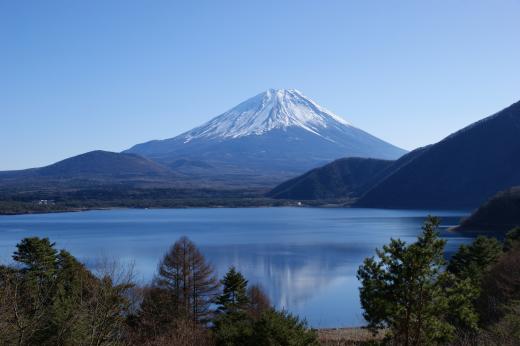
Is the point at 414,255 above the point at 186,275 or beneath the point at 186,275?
above

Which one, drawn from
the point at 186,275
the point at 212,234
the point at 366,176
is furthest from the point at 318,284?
the point at 366,176

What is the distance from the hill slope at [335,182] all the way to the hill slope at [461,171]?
1440 cm

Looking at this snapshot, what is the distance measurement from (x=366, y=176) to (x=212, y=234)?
83958 millimetres

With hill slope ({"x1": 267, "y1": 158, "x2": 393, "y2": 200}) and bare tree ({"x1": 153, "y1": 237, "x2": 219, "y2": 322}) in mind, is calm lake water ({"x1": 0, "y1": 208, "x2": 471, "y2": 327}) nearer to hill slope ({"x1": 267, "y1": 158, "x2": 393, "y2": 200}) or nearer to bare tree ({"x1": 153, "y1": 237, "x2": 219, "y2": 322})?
bare tree ({"x1": 153, "y1": 237, "x2": 219, "y2": 322})

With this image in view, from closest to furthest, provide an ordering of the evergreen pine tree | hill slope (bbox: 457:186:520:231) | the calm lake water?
the evergreen pine tree
the calm lake water
hill slope (bbox: 457:186:520:231)

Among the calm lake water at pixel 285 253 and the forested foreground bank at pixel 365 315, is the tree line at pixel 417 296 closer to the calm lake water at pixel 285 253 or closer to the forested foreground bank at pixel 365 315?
the forested foreground bank at pixel 365 315

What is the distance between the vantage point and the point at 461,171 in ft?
336

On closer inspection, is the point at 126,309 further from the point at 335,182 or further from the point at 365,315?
the point at 335,182

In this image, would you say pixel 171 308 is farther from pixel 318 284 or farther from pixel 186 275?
pixel 318 284

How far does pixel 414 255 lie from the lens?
661 cm

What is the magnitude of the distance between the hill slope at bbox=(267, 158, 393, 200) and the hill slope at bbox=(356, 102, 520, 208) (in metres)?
14.4

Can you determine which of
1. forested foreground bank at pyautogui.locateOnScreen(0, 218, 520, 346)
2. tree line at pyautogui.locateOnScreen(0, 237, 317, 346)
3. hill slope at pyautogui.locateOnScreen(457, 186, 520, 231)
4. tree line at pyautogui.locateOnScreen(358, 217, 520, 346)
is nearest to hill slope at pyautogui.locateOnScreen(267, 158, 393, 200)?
hill slope at pyautogui.locateOnScreen(457, 186, 520, 231)

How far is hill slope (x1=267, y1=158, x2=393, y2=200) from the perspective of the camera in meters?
124

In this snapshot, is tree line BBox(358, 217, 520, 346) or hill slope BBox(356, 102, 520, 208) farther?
hill slope BBox(356, 102, 520, 208)
